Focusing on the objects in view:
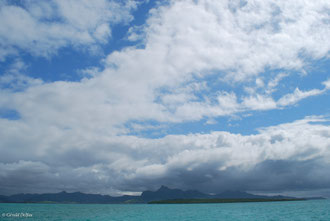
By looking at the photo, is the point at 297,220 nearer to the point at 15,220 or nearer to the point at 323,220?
the point at 323,220

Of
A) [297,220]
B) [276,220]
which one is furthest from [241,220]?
[297,220]

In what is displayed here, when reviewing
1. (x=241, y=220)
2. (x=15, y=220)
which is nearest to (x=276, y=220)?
(x=241, y=220)

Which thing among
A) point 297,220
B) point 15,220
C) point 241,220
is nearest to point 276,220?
point 297,220

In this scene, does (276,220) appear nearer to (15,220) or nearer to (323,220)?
(323,220)

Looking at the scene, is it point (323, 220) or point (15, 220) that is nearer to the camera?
point (323, 220)

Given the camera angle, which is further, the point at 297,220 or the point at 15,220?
the point at 15,220

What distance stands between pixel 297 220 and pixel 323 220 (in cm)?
967

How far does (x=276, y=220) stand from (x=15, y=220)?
Result: 117 m

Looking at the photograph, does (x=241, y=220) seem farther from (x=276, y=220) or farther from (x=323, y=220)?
(x=323, y=220)

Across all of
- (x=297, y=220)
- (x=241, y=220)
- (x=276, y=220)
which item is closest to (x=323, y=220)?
(x=297, y=220)

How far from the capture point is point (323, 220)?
9756cm

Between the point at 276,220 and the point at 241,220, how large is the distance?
1516cm

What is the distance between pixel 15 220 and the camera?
107000 millimetres

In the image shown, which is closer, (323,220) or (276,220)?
(323,220)
